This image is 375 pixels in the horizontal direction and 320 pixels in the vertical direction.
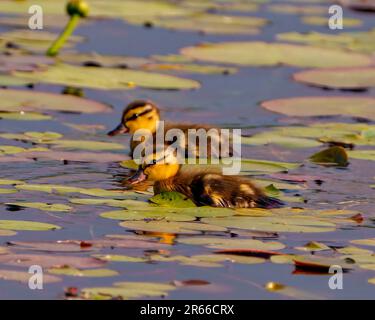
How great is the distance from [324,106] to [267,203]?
2.84 metres

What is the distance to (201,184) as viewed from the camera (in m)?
7.56

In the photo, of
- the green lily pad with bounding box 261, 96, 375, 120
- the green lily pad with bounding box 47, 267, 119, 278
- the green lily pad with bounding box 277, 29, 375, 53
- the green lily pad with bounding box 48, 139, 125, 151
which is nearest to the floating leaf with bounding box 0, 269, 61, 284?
the green lily pad with bounding box 47, 267, 119, 278

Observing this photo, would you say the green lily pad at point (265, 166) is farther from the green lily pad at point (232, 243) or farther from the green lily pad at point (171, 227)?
the green lily pad at point (232, 243)

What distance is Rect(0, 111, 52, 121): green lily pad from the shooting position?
921 centimetres

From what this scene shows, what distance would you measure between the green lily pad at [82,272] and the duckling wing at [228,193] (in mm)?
1453

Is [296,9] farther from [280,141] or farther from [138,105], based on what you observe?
[280,141]

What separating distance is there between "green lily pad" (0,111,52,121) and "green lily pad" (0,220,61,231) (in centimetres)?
249

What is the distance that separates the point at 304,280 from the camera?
6152 millimetres

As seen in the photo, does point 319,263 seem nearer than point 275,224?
Yes

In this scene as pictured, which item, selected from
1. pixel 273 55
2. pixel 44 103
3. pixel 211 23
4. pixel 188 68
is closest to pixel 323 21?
pixel 211 23

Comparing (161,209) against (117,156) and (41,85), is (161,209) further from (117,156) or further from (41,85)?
(41,85)
